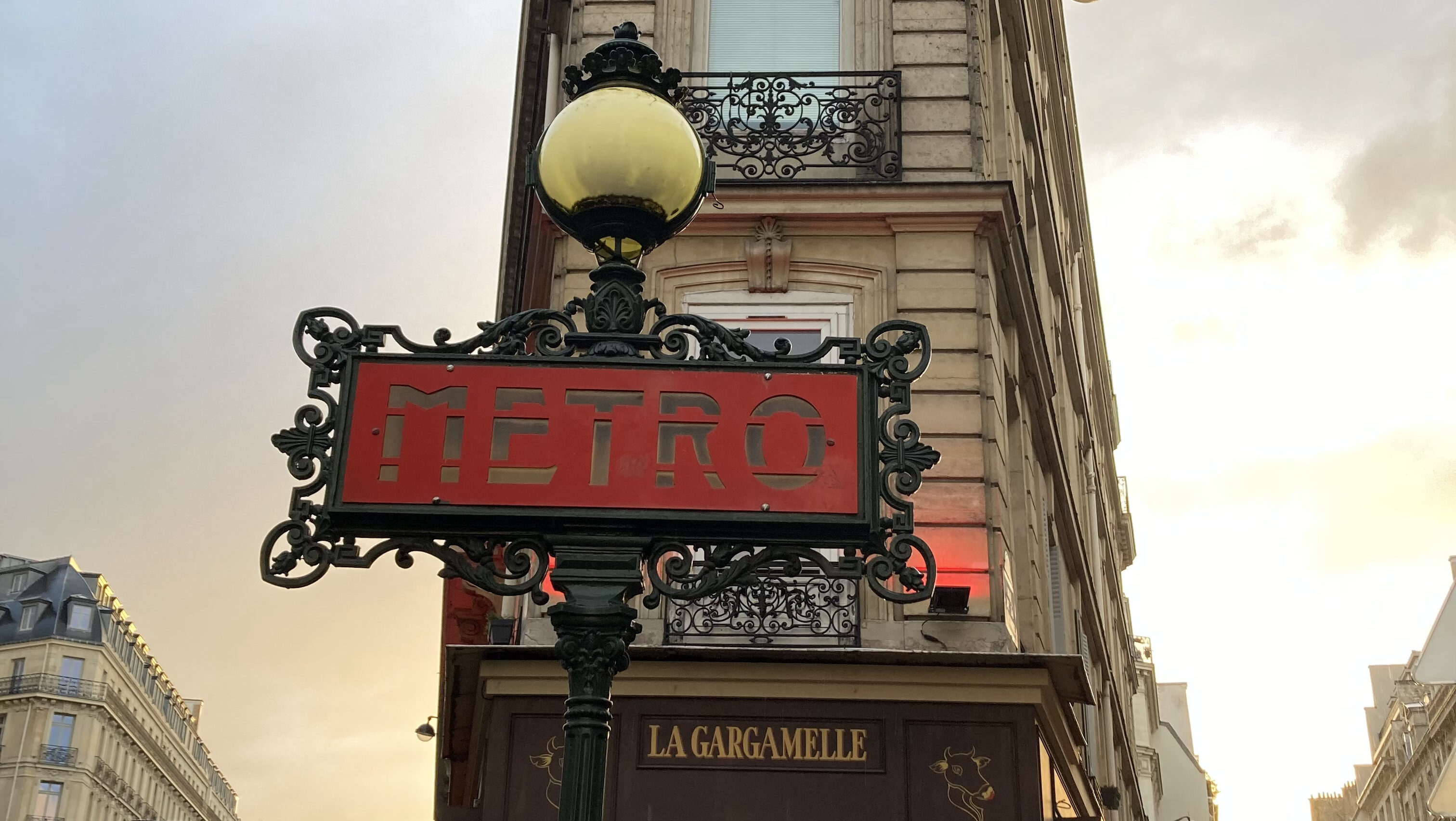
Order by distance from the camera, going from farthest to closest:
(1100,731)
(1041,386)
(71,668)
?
(71,668)
(1100,731)
(1041,386)

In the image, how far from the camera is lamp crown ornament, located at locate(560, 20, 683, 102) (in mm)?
5004

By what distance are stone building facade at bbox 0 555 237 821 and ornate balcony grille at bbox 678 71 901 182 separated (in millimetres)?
67469

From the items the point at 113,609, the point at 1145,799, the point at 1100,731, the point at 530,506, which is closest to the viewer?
the point at 530,506

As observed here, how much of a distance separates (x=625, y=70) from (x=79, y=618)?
80701 millimetres

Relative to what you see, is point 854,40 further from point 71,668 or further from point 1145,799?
point 71,668

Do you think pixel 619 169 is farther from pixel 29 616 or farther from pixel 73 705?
pixel 29 616

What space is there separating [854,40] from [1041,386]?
16.1 ft

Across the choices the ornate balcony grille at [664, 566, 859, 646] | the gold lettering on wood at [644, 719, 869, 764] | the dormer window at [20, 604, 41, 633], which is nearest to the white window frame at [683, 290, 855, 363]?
the ornate balcony grille at [664, 566, 859, 646]

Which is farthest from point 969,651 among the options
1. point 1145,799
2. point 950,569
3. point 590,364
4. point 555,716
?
point 1145,799

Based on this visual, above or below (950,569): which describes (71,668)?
above

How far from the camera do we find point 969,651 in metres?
12.5

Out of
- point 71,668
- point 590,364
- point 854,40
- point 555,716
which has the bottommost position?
point 590,364

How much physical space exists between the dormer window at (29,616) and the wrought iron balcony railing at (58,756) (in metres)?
6.60

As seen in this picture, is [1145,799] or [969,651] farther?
[1145,799]
